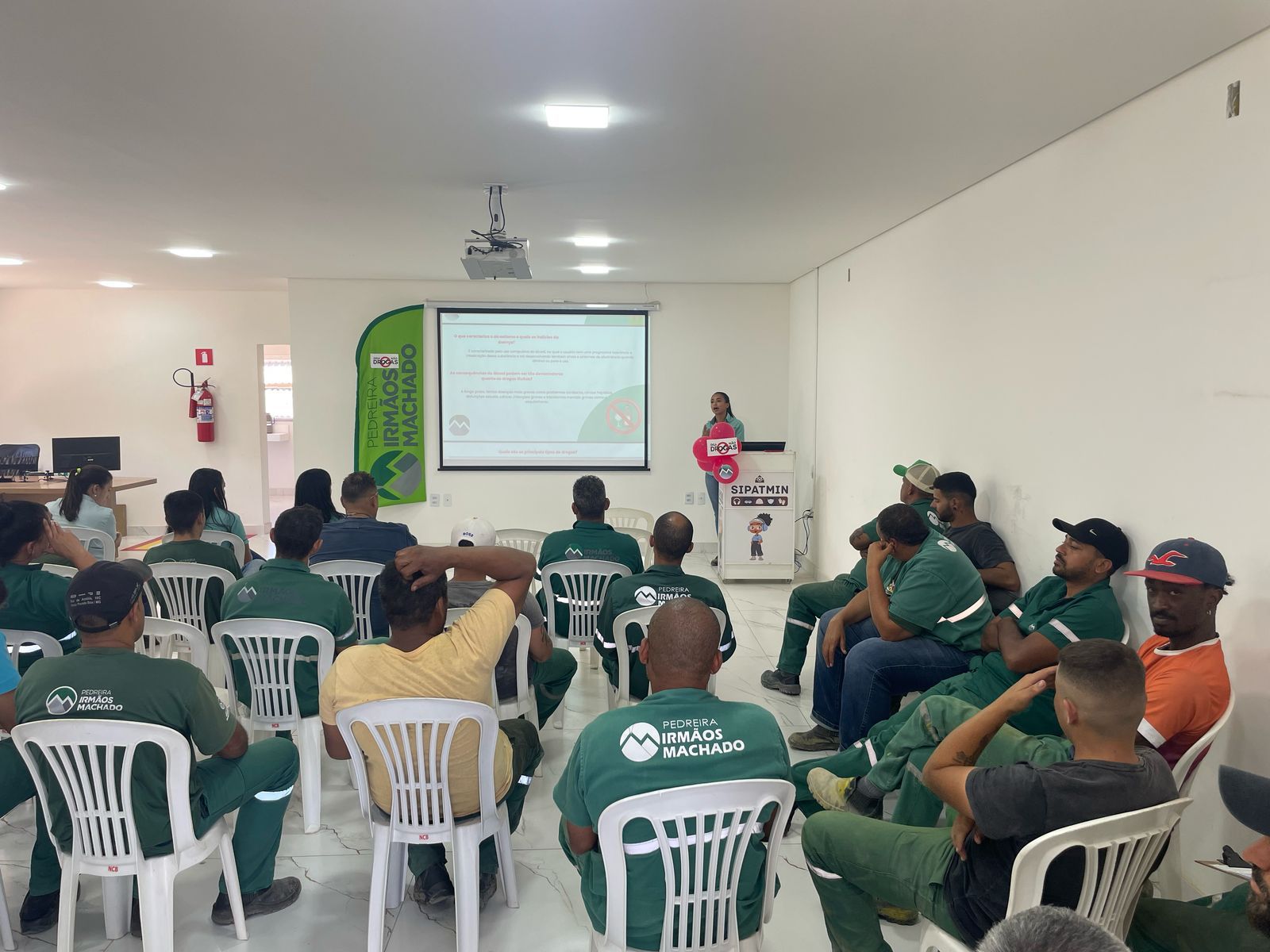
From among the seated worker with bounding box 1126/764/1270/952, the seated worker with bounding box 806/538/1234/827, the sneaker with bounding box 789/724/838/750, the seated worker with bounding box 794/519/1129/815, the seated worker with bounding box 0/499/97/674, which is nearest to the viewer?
the seated worker with bounding box 1126/764/1270/952

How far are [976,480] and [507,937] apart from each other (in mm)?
3248

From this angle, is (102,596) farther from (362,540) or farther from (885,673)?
(885,673)

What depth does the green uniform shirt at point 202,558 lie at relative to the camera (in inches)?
147

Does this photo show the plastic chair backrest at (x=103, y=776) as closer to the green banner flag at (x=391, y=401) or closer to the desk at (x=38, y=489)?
the desk at (x=38, y=489)

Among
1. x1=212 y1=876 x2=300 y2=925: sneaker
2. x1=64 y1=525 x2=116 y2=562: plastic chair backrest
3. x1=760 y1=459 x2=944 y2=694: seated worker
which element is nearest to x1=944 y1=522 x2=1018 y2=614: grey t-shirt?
x1=760 y1=459 x2=944 y2=694: seated worker

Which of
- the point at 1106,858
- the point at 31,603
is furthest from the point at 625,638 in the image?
the point at 31,603

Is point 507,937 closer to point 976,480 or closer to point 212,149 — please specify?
point 976,480

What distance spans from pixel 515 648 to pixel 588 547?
3.08 feet

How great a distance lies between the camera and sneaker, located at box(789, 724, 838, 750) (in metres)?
3.77

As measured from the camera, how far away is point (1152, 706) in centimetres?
225

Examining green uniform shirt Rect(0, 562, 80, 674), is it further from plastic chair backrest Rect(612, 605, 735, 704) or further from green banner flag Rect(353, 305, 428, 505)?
green banner flag Rect(353, 305, 428, 505)

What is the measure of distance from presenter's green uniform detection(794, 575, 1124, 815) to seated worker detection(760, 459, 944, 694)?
132cm

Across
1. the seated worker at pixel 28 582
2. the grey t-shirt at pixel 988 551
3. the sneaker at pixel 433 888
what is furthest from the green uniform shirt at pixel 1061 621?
the seated worker at pixel 28 582

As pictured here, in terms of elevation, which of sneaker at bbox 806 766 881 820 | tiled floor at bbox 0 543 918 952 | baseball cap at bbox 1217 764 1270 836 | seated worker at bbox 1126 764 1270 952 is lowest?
tiled floor at bbox 0 543 918 952
